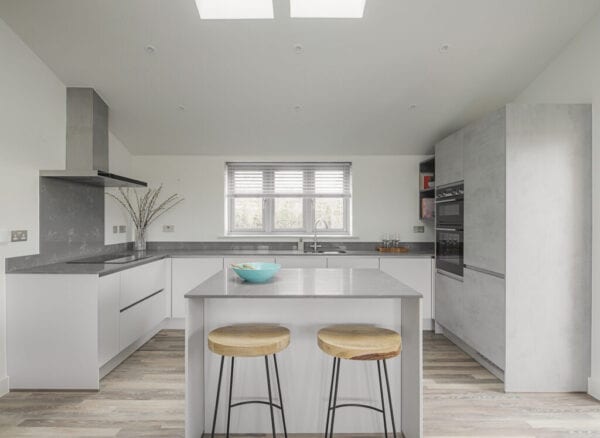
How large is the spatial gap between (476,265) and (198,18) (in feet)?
9.86

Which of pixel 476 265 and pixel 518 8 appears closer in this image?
pixel 518 8

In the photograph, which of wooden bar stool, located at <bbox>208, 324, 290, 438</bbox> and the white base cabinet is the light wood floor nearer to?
the white base cabinet

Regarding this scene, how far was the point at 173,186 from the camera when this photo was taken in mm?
4449

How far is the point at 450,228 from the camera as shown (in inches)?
139

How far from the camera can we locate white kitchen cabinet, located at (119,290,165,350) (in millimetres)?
2953

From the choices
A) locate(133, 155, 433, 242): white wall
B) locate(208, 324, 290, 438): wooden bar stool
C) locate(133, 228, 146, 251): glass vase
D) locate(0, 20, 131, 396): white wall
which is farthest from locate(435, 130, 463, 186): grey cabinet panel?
locate(0, 20, 131, 396): white wall

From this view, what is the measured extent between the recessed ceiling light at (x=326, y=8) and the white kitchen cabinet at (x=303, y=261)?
92.2 inches

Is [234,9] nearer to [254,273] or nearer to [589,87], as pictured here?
[254,273]

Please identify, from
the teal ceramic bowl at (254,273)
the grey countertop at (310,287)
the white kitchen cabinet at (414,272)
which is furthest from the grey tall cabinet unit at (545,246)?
the teal ceramic bowl at (254,273)

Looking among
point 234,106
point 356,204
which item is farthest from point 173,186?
point 356,204

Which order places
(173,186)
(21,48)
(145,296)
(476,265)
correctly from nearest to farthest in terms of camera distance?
(21,48)
(476,265)
(145,296)
(173,186)

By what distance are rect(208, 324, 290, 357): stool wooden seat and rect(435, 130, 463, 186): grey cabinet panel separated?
2.42m

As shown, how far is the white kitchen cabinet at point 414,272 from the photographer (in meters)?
3.90

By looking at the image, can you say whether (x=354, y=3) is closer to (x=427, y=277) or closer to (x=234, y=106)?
(x=234, y=106)
